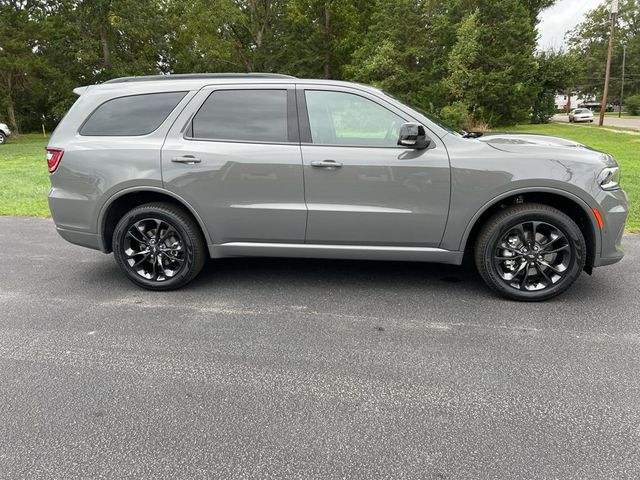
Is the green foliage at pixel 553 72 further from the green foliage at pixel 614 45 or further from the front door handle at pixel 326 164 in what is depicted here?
the green foliage at pixel 614 45

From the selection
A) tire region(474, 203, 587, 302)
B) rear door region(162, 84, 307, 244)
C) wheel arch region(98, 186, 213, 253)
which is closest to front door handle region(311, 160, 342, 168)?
rear door region(162, 84, 307, 244)

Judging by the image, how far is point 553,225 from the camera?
3.98m

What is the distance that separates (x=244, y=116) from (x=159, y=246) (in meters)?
1.43

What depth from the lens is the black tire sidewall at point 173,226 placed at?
4.35 metres

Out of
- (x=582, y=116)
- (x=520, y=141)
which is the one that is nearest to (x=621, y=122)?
(x=582, y=116)

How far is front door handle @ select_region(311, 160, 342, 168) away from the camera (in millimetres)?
4020

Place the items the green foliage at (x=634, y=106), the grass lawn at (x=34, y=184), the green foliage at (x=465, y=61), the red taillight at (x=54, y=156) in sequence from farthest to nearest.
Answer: the green foliage at (x=634, y=106), the green foliage at (x=465, y=61), the grass lawn at (x=34, y=184), the red taillight at (x=54, y=156)

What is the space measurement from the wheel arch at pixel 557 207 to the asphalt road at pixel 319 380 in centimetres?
52

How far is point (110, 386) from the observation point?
2.92 meters

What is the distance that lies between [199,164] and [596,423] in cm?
339

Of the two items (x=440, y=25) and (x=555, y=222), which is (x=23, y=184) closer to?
(x=555, y=222)

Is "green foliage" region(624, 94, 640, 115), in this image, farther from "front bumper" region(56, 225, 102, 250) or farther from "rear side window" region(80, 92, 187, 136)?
"front bumper" region(56, 225, 102, 250)

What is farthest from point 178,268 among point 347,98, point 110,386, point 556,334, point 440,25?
point 440,25

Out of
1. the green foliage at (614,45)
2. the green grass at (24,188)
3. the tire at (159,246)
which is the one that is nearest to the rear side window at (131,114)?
the tire at (159,246)
